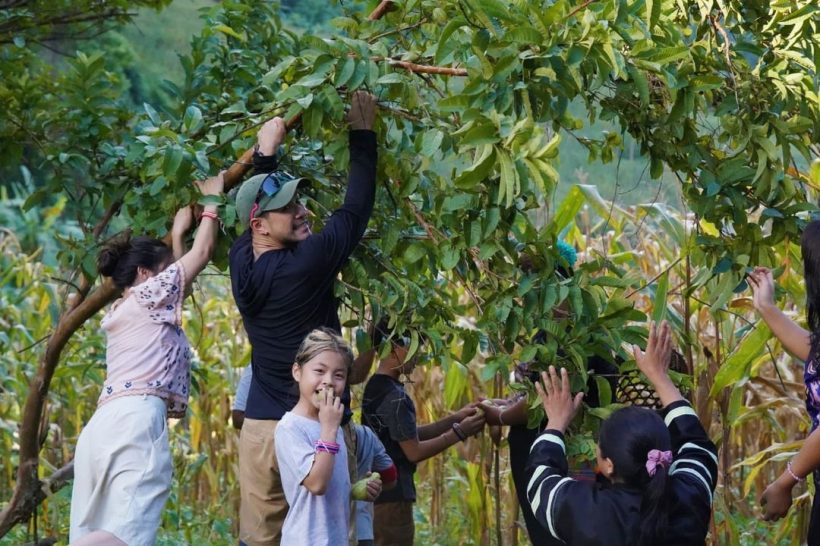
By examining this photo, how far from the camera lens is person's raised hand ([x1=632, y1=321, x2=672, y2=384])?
3.25 metres

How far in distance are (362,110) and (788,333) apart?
142 cm

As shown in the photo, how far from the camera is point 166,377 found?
12.6 ft

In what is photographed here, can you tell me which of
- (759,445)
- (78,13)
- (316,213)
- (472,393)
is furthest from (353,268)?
(759,445)

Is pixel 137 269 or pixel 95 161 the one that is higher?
pixel 95 161

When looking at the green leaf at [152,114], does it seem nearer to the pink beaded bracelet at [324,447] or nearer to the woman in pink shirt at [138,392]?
the woman in pink shirt at [138,392]

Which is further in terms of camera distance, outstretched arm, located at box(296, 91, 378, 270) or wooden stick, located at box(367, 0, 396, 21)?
wooden stick, located at box(367, 0, 396, 21)

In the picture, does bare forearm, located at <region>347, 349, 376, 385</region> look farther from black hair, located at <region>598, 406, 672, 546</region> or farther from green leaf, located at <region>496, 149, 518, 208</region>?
green leaf, located at <region>496, 149, 518, 208</region>

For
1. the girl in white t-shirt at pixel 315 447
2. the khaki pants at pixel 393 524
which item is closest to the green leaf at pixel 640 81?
the girl in white t-shirt at pixel 315 447

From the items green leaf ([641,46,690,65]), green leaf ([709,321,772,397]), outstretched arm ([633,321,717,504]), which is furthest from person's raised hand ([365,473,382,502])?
green leaf ([709,321,772,397])

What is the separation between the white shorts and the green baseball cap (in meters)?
0.68

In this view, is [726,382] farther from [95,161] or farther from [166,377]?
[95,161]

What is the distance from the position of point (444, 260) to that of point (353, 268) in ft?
1.60

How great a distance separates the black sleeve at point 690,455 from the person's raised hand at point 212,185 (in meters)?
1.60

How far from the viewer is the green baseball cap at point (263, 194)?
3582mm
